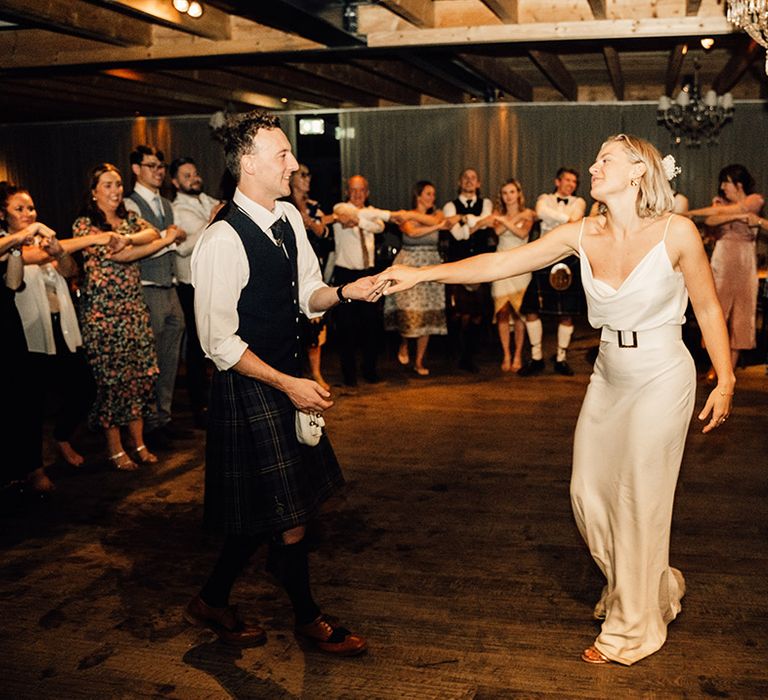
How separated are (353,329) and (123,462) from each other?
93.6 inches

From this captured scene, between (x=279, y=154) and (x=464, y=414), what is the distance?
342cm

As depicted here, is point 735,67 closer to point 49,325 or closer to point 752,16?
point 752,16

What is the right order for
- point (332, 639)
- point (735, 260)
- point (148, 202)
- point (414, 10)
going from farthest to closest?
point (735, 260)
point (414, 10)
point (148, 202)
point (332, 639)

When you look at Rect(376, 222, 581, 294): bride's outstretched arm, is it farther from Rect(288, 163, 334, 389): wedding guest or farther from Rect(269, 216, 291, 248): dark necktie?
Rect(288, 163, 334, 389): wedding guest

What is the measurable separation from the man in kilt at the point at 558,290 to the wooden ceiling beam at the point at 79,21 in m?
3.26

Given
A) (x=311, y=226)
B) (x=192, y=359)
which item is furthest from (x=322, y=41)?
(x=192, y=359)

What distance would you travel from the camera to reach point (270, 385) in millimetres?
2408

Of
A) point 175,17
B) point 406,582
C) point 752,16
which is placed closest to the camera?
point 406,582

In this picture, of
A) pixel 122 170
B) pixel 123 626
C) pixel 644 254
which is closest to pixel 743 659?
pixel 644 254

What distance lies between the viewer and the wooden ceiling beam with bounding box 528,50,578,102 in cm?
767

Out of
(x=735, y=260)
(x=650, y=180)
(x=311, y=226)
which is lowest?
(x=735, y=260)

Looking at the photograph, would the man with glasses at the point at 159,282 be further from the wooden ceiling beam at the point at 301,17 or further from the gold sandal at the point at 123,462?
the wooden ceiling beam at the point at 301,17

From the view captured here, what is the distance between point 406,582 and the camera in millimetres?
3184

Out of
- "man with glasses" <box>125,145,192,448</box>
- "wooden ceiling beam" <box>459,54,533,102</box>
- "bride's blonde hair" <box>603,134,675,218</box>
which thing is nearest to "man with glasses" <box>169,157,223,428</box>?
"man with glasses" <box>125,145,192,448</box>
